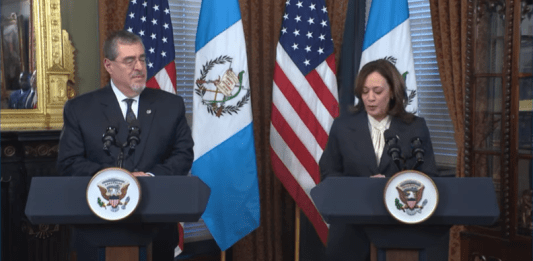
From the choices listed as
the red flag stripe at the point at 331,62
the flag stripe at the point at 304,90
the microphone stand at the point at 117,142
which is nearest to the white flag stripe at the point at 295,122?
the flag stripe at the point at 304,90

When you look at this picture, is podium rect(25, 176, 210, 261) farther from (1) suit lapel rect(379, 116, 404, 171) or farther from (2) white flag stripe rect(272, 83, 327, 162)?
(2) white flag stripe rect(272, 83, 327, 162)

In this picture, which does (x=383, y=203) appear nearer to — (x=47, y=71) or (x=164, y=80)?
(x=164, y=80)

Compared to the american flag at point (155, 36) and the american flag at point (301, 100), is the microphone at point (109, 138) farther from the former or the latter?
the american flag at point (301, 100)

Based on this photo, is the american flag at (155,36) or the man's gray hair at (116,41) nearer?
the man's gray hair at (116,41)

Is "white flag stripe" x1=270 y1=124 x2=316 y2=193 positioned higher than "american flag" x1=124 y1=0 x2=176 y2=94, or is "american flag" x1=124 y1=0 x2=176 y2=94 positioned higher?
"american flag" x1=124 y1=0 x2=176 y2=94

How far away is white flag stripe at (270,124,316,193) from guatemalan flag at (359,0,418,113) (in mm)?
879

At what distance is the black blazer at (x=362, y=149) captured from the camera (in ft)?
9.20

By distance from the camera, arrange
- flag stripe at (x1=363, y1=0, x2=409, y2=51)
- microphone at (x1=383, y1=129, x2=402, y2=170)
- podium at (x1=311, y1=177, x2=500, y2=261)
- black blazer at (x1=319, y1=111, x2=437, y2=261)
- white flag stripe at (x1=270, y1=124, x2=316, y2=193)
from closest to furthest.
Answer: podium at (x1=311, y1=177, x2=500, y2=261), microphone at (x1=383, y1=129, x2=402, y2=170), black blazer at (x1=319, y1=111, x2=437, y2=261), flag stripe at (x1=363, y1=0, x2=409, y2=51), white flag stripe at (x1=270, y1=124, x2=316, y2=193)

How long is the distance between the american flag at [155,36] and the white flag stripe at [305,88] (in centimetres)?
86

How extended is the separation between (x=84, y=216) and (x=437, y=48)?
307 centimetres

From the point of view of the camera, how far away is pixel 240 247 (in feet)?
16.2

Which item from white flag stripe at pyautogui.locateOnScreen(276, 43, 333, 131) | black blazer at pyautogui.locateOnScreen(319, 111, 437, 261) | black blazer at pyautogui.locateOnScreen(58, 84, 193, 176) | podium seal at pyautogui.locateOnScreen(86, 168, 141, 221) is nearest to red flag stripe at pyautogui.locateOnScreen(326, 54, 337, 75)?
white flag stripe at pyautogui.locateOnScreen(276, 43, 333, 131)

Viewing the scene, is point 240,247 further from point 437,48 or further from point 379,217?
point 379,217

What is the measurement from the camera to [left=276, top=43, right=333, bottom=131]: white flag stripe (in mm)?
4438
